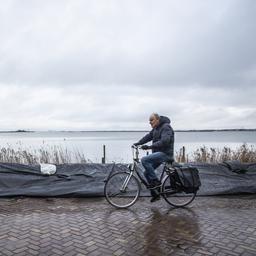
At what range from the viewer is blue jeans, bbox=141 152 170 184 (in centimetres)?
677

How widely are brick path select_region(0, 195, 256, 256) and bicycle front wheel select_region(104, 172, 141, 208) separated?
7.8 inches

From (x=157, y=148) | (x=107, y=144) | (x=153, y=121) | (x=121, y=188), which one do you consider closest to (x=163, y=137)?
(x=157, y=148)

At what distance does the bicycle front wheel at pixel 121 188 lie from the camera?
22.4 ft

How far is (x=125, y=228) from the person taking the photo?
527 centimetres

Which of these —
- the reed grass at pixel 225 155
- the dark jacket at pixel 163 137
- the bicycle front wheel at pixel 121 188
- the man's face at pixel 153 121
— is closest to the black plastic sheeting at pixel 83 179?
the bicycle front wheel at pixel 121 188

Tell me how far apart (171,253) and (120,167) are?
434cm

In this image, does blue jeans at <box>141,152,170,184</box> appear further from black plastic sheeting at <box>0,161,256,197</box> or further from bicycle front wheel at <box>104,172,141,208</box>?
black plastic sheeting at <box>0,161,256,197</box>

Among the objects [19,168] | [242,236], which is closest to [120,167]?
[19,168]

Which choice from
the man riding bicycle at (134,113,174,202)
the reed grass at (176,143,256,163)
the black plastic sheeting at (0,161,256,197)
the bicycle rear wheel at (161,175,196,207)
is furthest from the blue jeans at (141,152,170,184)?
the reed grass at (176,143,256,163)

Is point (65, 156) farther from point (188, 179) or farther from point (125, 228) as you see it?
point (125, 228)

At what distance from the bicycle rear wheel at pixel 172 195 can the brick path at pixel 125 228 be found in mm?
146

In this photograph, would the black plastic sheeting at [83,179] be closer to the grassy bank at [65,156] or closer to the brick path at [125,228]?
the brick path at [125,228]

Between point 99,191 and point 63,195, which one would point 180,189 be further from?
point 63,195

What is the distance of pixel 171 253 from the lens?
4.22 metres
